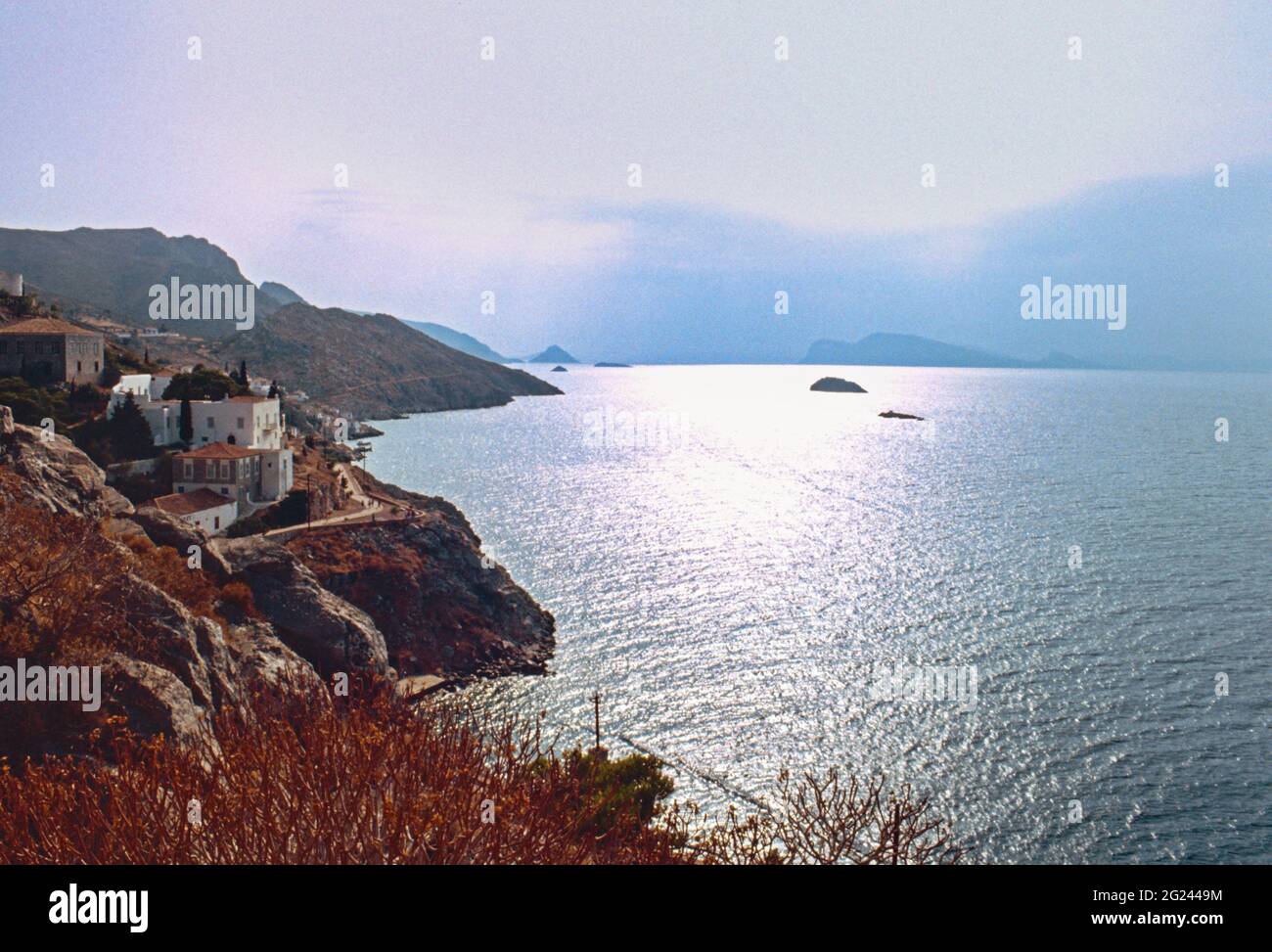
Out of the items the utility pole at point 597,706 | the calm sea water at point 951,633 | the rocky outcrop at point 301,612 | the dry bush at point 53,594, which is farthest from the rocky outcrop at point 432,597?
the dry bush at point 53,594

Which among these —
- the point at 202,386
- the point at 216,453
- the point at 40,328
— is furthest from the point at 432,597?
the point at 40,328

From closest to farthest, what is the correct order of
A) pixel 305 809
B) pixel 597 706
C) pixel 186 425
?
pixel 305 809 < pixel 597 706 < pixel 186 425

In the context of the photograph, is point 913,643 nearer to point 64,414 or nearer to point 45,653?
point 45,653

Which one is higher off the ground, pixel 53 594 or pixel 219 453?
pixel 219 453

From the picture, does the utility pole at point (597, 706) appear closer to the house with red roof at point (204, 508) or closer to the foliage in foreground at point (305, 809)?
the foliage in foreground at point (305, 809)

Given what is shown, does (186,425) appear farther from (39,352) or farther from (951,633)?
(951,633)
